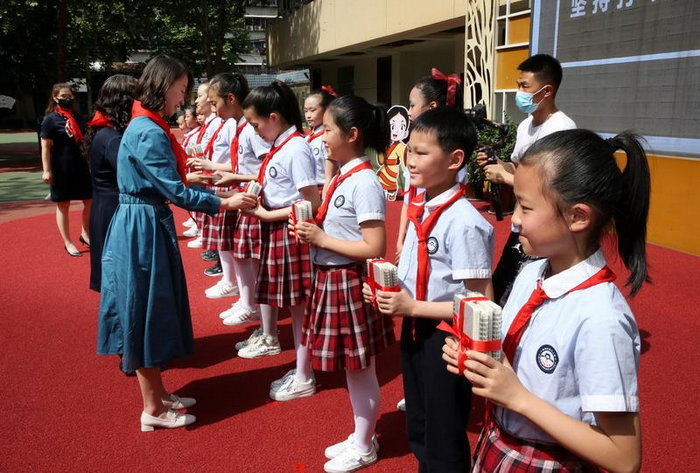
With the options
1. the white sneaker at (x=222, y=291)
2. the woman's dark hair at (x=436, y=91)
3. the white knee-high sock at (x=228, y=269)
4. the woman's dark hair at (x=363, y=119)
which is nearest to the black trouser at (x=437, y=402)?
the woman's dark hair at (x=363, y=119)

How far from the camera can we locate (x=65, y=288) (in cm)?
563

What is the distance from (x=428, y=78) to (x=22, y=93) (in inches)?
1556

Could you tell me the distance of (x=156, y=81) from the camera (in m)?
2.85

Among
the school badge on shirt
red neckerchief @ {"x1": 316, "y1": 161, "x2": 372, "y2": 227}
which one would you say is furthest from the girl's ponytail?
red neckerchief @ {"x1": 316, "y1": 161, "x2": 372, "y2": 227}

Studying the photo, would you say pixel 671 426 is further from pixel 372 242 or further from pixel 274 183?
pixel 274 183

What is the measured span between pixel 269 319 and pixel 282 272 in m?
0.65

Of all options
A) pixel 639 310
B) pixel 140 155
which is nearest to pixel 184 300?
pixel 140 155

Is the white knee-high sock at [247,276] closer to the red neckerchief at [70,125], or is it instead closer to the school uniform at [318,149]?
the school uniform at [318,149]

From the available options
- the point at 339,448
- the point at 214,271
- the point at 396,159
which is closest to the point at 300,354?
the point at 339,448

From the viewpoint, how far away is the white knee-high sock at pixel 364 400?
2578mm

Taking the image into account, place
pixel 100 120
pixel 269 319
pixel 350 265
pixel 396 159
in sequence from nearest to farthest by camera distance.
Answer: pixel 350 265
pixel 100 120
pixel 269 319
pixel 396 159

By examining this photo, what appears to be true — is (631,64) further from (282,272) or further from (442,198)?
(442,198)

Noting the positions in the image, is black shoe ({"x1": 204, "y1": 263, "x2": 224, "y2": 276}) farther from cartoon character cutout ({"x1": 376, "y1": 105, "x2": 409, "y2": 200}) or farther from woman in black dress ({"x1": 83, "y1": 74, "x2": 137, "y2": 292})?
cartoon character cutout ({"x1": 376, "y1": 105, "x2": 409, "y2": 200})

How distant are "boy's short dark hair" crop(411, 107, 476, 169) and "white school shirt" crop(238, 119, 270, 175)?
229 centimetres
